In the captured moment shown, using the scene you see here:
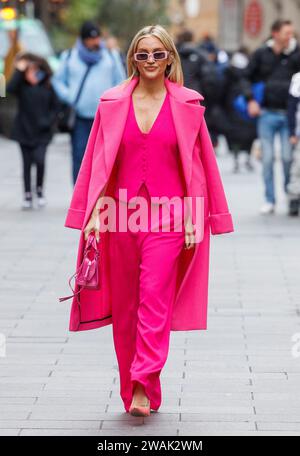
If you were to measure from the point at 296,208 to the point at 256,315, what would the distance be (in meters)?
5.48

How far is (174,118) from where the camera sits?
607cm

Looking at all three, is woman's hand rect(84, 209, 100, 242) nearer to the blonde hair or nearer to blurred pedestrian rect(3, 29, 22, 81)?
the blonde hair

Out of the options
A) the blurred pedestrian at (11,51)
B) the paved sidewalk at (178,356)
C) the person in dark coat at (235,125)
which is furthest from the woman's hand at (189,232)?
the blurred pedestrian at (11,51)

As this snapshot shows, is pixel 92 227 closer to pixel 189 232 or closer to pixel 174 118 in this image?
pixel 189 232

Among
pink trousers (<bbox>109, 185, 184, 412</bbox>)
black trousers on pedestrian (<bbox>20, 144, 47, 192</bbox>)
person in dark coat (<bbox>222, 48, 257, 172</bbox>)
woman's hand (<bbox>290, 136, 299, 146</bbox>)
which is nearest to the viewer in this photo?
pink trousers (<bbox>109, 185, 184, 412</bbox>)

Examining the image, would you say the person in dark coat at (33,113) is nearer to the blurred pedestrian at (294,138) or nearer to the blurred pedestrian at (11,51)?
the blurred pedestrian at (294,138)

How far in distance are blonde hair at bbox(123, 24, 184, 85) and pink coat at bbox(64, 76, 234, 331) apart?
0.03 metres

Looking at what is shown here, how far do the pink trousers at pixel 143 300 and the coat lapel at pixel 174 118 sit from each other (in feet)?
0.73

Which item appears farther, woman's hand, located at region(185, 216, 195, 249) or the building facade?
the building facade

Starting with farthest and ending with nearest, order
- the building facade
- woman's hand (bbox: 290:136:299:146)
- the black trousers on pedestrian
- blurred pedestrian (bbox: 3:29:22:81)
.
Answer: the building facade
blurred pedestrian (bbox: 3:29:22:81)
the black trousers on pedestrian
woman's hand (bbox: 290:136:299:146)

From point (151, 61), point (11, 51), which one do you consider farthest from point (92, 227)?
point (11, 51)

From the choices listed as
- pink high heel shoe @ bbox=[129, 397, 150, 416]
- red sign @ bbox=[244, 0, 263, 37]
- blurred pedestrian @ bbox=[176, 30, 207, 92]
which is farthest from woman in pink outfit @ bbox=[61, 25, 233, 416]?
red sign @ bbox=[244, 0, 263, 37]

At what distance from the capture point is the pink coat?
6078 mm
